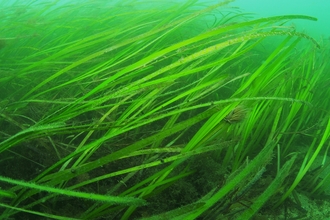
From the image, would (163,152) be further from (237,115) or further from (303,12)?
(303,12)

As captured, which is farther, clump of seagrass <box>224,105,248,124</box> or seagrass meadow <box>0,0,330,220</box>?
clump of seagrass <box>224,105,248,124</box>

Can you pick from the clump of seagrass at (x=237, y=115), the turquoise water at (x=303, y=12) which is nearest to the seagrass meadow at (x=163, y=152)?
the clump of seagrass at (x=237, y=115)

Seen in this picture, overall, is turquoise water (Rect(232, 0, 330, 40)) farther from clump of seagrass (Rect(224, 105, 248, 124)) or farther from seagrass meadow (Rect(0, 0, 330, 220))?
clump of seagrass (Rect(224, 105, 248, 124))

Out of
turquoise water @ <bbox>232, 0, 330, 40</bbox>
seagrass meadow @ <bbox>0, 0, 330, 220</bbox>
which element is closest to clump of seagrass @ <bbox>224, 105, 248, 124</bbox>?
seagrass meadow @ <bbox>0, 0, 330, 220</bbox>

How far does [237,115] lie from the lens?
39.6 inches

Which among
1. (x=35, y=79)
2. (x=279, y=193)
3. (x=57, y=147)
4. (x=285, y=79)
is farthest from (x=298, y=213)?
(x=35, y=79)

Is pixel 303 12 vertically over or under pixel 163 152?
over

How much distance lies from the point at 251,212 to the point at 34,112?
1334 mm

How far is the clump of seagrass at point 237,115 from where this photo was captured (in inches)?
39.0

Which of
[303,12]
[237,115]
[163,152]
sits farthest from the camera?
[303,12]

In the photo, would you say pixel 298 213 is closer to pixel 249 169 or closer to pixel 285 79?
pixel 249 169

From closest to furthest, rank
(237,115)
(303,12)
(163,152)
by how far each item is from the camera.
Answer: (237,115)
(163,152)
(303,12)

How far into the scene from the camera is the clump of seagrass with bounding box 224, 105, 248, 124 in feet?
3.25

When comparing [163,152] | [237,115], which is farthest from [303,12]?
[163,152]
